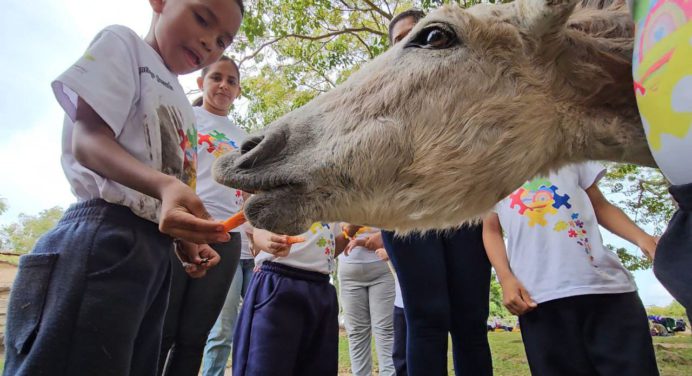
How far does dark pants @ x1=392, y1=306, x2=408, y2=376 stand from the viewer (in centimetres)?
313

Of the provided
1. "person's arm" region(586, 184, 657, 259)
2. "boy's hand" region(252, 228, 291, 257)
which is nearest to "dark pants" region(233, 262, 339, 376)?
"boy's hand" region(252, 228, 291, 257)

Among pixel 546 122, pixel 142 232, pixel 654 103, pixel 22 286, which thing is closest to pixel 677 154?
pixel 654 103

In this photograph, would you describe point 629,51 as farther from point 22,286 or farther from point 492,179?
point 22,286

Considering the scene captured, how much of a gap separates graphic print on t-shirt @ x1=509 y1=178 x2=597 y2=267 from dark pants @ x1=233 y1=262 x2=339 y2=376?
1.31 m

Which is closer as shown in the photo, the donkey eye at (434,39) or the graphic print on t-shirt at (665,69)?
the graphic print on t-shirt at (665,69)

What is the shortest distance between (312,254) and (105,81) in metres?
1.70

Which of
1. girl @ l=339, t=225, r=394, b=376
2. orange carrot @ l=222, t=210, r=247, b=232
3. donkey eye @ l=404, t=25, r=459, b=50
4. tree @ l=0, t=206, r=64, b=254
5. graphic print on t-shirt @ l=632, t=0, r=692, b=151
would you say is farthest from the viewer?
tree @ l=0, t=206, r=64, b=254

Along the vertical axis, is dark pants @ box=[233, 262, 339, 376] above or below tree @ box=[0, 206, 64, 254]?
below

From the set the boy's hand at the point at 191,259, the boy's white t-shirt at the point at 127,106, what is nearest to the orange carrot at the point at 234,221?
the boy's white t-shirt at the point at 127,106

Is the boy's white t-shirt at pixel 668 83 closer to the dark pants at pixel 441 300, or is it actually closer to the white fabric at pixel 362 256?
the dark pants at pixel 441 300

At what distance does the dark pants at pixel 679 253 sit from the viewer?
3.02 ft

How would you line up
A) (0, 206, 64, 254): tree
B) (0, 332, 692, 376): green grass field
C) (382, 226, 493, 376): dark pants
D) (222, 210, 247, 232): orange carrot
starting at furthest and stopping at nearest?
(0, 206, 64, 254): tree < (0, 332, 692, 376): green grass field < (382, 226, 493, 376): dark pants < (222, 210, 247, 232): orange carrot

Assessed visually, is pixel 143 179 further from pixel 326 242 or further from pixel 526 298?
pixel 526 298

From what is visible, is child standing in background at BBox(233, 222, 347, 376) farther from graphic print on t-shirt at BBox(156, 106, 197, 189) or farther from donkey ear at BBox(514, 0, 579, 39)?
donkey ear at BBox(514, 0, 579, 39)
